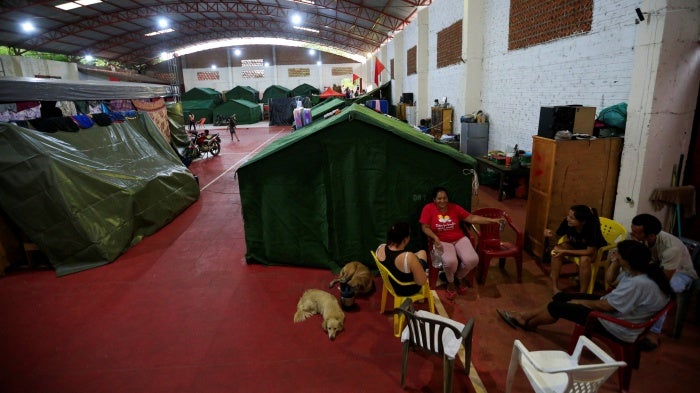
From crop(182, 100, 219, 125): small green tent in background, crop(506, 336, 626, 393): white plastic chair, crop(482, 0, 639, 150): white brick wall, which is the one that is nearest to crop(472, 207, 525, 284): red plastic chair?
crop(506, 336, 626, 393): white plastic chair

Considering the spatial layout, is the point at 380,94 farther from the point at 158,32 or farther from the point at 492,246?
the point at 158,32

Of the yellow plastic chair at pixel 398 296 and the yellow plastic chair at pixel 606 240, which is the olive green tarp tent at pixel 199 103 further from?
the yellow plastic chair at pixel 606 240

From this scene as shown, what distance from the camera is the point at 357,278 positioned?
13.2ft

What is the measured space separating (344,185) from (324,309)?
142cm

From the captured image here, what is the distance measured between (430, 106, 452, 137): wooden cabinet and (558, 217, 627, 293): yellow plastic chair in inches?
288

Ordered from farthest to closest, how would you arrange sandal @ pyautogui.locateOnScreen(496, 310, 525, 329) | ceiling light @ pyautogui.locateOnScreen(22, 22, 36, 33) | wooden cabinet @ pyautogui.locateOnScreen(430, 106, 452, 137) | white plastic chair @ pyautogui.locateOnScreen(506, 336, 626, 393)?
ceiling light @ pyautogui.locateOnScreen(22, 22, 36, 33)
wooden cabinet @ pyautogui.locateOnScreen(430, 106, 452, 137)
sandal @ pyautogui.locateOnScreen(496, 310, 525, 329)
white plastic chair @ pyautogui.locateOnScreen(506, 336, 626, 393)

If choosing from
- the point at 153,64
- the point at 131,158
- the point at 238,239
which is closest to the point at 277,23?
the point at 153,64

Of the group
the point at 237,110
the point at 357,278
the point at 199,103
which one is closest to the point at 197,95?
the point at 199,103

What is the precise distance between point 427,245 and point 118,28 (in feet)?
79.2

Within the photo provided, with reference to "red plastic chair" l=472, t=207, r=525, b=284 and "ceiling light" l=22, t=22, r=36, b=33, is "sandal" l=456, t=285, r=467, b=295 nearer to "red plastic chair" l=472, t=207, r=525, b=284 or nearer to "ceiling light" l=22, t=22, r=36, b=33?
"red plastic chair" l=472, t=207, r=525, b=284

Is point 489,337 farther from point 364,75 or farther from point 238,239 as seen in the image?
point 364,75

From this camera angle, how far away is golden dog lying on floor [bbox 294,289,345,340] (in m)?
3.45

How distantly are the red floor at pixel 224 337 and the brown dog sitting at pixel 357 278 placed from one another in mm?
134

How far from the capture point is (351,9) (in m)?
18.5
